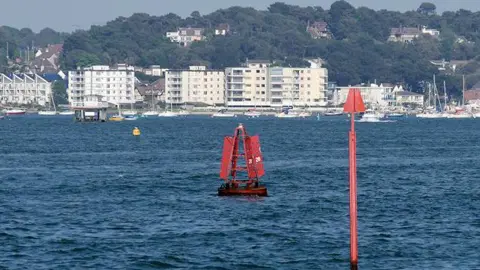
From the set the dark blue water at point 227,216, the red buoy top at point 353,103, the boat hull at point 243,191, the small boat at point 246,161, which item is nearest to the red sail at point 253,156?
the small boat at point 246,161

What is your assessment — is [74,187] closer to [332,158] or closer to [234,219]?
[234,219]

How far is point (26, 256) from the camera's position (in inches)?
1508

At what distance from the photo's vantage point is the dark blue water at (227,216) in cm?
3816

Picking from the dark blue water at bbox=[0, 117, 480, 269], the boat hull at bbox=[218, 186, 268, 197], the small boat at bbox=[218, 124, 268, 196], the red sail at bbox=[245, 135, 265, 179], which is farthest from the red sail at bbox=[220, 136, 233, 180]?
the dark blue water at bbox=[0, 117, 480, 269]

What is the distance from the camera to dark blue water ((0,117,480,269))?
125 ft

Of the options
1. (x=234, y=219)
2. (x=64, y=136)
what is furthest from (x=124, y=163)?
(x=64, y=136)

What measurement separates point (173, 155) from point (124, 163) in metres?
10.6

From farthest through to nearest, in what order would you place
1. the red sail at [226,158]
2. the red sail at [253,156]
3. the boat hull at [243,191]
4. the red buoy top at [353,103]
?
the red sail at [253,156] < the red sail at [226,158] < the boat hull at [243,191] < the red buoy top at [353,103]

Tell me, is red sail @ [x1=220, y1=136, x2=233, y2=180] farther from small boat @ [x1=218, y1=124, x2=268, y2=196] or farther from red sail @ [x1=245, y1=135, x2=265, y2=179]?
red sail @ [x1=245, y1=135, x2=265, y2=179]

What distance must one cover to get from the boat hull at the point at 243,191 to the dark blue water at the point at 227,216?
1.74 feet

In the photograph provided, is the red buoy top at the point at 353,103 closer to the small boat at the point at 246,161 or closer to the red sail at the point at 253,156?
the small boat at the point at 246,161

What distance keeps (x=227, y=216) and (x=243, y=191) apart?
6.49 meters

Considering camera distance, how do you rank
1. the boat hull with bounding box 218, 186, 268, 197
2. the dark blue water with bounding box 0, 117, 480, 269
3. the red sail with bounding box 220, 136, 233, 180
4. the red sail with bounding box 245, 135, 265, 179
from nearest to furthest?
the dark blue water with bounding box 0, 117, 480, 269 → the boat hull with bounding box 218, 186, 268, 197 → the red sail with bounding box 220, 136, 233, 180 → the red sail with bounding box 245, 135, 265, 179

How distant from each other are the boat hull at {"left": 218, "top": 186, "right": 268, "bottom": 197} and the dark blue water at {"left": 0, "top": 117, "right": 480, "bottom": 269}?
530 millimetres
